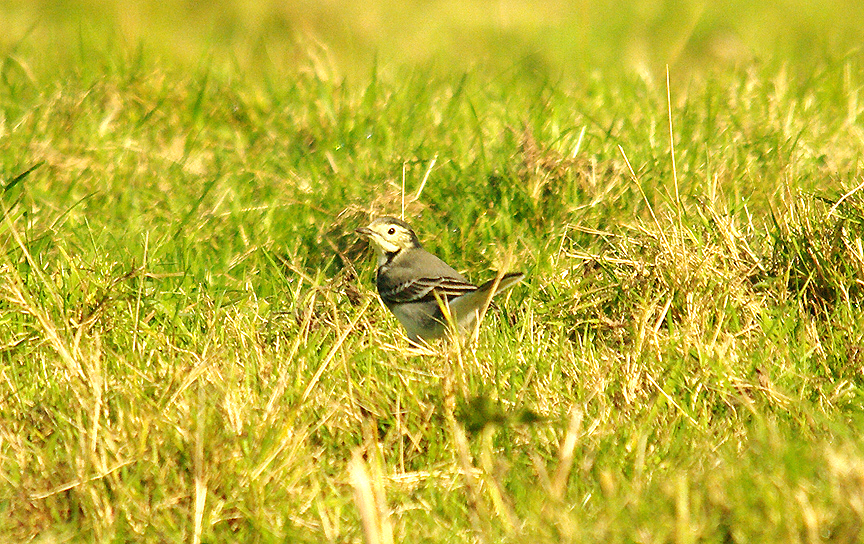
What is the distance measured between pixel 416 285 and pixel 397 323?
239 millimetres

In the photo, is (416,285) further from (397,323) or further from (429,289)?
(397,323)

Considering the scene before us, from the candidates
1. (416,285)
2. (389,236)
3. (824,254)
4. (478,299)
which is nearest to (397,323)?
(416,285)

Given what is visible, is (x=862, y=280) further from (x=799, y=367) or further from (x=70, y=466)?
(x=70, y=466)

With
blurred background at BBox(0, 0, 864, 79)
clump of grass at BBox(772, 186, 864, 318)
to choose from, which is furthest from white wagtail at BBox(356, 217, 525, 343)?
blurred background at BBox(0, 0, 864, 79)

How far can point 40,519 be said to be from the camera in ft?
11.5

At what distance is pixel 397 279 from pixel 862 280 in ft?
7.25

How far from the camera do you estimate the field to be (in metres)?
3.49

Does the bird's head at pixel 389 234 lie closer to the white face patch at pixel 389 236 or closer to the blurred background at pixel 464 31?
the white face patch at pixel 389 236

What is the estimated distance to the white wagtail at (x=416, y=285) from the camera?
5328 mm

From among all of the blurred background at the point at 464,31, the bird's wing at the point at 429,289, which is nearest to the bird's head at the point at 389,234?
the bird's wing at the point at 429,289

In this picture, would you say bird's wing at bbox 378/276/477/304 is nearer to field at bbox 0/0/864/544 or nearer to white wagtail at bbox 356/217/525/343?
white wagtail at bbox 356/217/525/343

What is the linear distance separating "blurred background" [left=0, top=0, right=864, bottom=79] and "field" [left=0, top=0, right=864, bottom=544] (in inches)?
10.5

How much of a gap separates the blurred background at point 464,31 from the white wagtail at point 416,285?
121 inches

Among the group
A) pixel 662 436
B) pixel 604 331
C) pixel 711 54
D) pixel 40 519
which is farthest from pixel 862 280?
pixel 711 54
